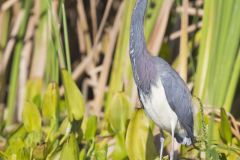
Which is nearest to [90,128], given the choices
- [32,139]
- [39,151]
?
[32,139]

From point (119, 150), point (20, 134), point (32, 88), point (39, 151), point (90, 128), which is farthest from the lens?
point (32, 88)

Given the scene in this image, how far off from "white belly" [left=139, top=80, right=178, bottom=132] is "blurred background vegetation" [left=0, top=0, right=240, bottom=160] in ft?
0.38

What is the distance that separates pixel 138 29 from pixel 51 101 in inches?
25.9

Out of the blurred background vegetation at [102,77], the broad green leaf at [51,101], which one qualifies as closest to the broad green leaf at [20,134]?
the blurred background vegetation at [102,77]

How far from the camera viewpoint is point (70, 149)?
90.4 inches

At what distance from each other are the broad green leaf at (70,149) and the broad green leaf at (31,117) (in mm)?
425

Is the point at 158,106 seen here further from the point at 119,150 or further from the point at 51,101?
the point at 51,101

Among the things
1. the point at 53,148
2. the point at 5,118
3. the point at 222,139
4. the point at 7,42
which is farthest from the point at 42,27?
the point at 222,139

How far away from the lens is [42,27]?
10.9 ft

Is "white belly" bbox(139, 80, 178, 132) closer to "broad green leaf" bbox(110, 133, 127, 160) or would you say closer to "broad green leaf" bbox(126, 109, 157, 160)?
"broad green leaf" bbox(126, 109, 157, 160)

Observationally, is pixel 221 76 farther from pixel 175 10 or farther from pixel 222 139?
pixel 175 10

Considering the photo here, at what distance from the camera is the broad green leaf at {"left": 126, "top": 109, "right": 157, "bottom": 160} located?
2.40 meters

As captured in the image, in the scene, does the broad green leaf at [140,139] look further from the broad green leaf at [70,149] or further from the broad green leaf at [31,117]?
the broad green leaf at [31,117]

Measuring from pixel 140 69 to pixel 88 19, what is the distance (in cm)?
147
